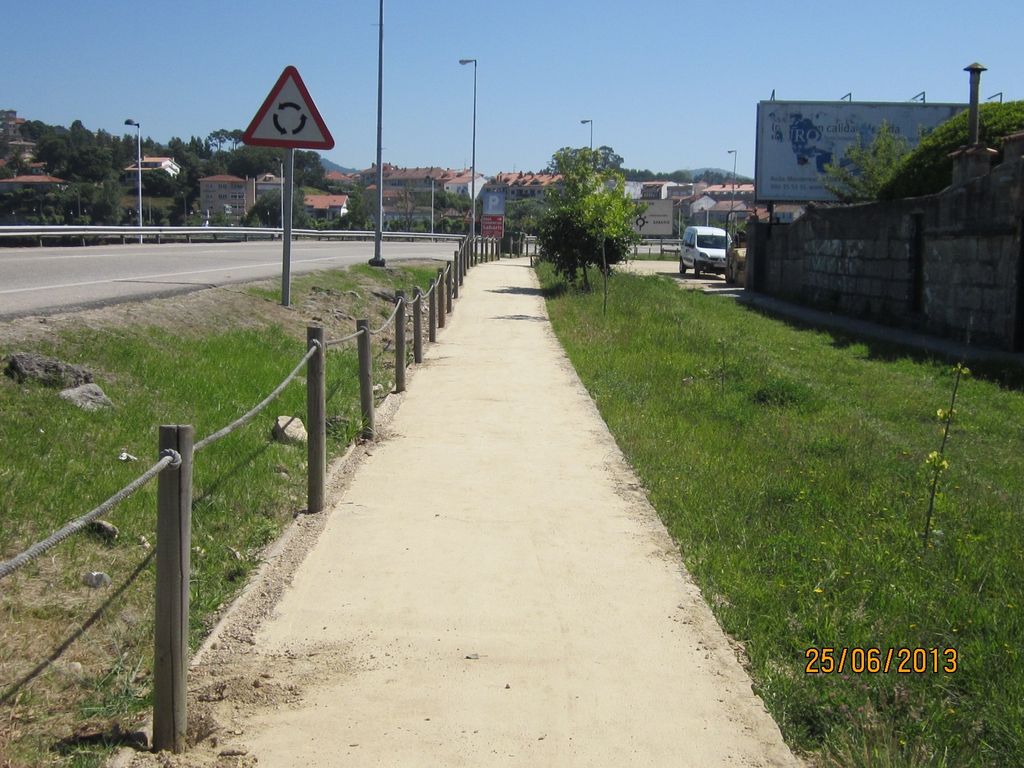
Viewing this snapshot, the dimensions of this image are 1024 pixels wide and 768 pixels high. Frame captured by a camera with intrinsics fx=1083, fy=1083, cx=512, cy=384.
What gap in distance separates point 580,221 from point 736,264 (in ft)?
47.2

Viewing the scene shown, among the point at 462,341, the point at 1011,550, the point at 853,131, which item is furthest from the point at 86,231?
the point at 853,131

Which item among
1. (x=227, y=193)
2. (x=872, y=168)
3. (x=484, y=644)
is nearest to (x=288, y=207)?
(x=484, y=644)

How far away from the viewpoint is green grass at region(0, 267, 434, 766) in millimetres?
4160

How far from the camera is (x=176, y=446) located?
3.87 meters

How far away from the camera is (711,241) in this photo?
154 ft

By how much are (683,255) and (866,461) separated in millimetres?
40406

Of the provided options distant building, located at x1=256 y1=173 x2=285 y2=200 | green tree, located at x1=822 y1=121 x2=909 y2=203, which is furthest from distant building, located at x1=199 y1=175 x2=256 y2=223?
green tree, located at x1=822 y1=121 x2=909 y2=203

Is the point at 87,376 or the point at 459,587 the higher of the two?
the point at 87,376

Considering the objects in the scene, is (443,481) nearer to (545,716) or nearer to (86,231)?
(545,716)

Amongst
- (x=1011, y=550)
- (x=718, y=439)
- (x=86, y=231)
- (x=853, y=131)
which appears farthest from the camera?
(x=853, y=131)

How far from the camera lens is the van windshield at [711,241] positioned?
4644 centimetres

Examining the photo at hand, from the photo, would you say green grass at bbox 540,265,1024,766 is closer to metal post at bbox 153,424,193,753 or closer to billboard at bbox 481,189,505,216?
Answer: metal post at bbox 153,424,193,753
